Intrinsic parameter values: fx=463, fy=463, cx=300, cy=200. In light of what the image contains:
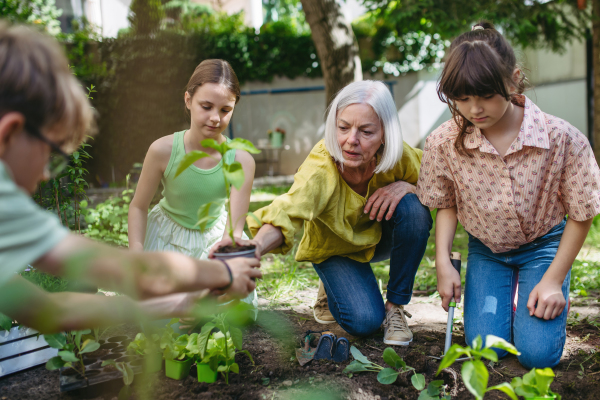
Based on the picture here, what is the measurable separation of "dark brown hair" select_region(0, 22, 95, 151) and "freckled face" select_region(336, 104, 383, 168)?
1167 mm

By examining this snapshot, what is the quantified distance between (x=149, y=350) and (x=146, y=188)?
0.79 meters

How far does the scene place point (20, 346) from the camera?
1.75 m

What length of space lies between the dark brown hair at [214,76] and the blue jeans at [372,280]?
3.18 feet

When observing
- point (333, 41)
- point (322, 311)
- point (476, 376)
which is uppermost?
point (333, 41)

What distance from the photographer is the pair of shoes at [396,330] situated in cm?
200

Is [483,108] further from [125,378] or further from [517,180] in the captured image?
[125,378]

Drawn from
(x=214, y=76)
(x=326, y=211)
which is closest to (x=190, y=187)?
(x=214, y=76)

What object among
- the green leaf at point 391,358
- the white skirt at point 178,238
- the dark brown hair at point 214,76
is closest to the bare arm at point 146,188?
the white skirt at point 178,238

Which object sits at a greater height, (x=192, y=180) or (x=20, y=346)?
(x=192, y=180)

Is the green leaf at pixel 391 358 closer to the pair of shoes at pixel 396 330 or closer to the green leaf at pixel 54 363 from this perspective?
the pair of shoes at pixel 396 330

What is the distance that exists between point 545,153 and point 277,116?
28.0ft

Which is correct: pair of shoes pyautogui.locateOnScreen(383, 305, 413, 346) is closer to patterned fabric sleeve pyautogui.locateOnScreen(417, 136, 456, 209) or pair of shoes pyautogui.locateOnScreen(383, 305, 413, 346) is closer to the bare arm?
patterned fabric sleeve pyautogui.locateOnScreen(417, 136, 456, 209)

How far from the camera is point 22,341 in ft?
5.74

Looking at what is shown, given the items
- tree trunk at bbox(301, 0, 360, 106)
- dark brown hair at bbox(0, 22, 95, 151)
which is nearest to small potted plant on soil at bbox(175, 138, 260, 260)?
dark brown hair at bbox(0, 22, 95, 151)
